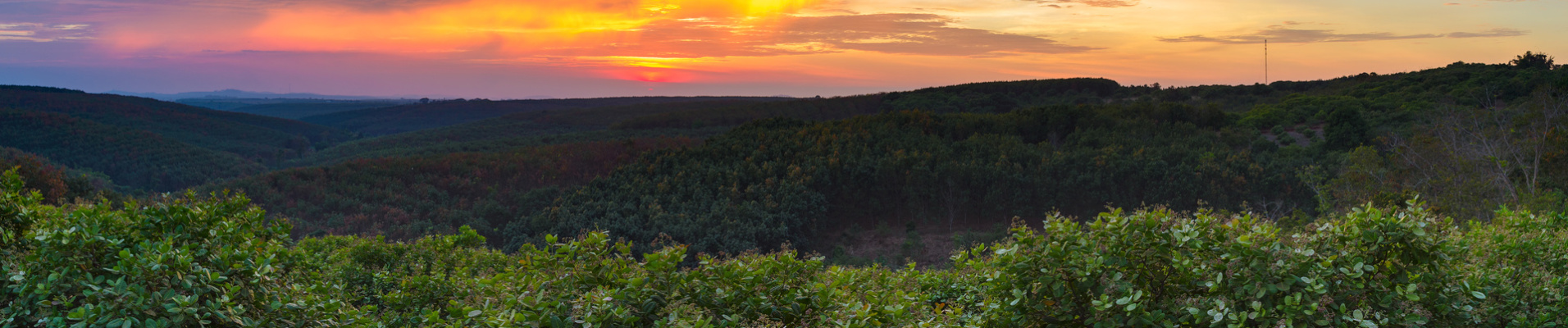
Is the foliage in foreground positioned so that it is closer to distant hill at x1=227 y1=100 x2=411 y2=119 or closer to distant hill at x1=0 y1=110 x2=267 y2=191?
distant hill at x1=0 y1=110 x2=267 y2=191

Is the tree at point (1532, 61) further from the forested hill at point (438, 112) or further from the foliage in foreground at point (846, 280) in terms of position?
the forested hill at point (438, 112)

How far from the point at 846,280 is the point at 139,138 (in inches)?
2858

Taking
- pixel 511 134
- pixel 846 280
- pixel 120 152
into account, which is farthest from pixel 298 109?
pixel 846 280

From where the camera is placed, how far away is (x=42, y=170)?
2114 cm

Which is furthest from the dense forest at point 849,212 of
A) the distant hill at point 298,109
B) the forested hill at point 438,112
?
the distant hill at point 298,109

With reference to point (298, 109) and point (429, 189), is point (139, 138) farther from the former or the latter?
point (298, 109)

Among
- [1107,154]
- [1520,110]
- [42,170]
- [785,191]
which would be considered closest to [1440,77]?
[1520,110]

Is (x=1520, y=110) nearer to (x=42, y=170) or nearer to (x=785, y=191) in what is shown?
(x=785, y=191)

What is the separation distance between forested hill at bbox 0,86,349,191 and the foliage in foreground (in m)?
58.2

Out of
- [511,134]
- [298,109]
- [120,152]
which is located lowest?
[120,152]

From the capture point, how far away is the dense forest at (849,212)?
4.54 meters

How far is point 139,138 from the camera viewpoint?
5859cm

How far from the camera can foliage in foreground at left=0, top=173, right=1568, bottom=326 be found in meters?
4.28

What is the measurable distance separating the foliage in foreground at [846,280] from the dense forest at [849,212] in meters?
0.02
